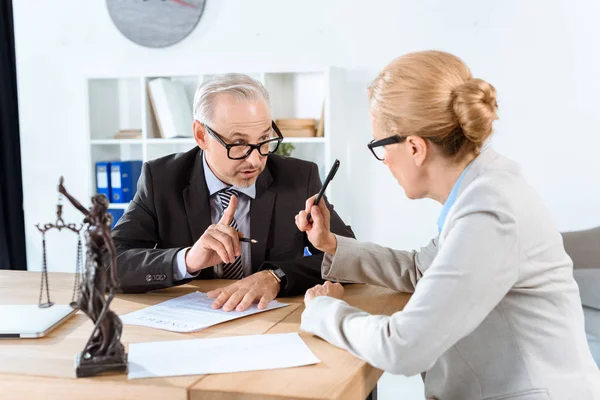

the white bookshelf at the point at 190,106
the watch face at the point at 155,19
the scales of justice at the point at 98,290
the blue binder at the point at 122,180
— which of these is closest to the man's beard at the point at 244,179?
the scales of justice at the point at 98,290

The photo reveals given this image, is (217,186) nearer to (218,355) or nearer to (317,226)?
(317,226)

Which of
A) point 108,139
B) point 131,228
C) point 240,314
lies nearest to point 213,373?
point 240,314

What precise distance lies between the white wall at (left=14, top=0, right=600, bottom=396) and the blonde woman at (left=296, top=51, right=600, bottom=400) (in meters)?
2.43

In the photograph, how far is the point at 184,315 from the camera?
1668 millimetres

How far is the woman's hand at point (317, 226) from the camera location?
1854mm

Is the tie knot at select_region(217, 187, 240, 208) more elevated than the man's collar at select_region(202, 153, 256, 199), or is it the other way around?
the man's collar at select_region(202, 153, 256, 199)

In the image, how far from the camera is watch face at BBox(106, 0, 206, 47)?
14.0 feet

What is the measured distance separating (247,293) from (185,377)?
1.66 feet

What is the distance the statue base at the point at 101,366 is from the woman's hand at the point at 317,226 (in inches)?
26.7

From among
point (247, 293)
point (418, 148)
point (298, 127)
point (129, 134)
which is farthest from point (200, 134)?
point (129, 134)

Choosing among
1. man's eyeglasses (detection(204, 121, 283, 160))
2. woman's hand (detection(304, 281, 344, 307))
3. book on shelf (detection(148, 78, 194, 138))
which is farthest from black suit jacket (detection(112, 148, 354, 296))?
book on shelf (detection(148, 78, 194, 138))

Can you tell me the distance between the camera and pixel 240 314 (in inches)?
66.0

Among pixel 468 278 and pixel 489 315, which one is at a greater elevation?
pixel 468 278

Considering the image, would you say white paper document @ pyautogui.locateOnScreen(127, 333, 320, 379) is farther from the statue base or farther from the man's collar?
the man's collar
